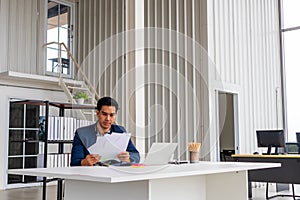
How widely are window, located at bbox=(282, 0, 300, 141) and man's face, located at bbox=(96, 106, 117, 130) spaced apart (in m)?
8.35

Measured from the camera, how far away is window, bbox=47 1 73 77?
9.06 m

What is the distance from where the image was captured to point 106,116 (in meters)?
3.02

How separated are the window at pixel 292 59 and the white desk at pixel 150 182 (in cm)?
800

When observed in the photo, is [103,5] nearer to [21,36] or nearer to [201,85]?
[21,36]

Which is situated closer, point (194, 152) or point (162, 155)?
point (162, 155)

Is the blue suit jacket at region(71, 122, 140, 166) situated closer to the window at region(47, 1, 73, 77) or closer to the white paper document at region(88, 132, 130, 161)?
the white paper document at region(88, 132, 130, 161)

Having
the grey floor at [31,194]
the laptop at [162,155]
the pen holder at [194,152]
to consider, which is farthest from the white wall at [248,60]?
the laptop at [162,155]

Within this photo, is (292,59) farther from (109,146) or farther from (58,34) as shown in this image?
(109,146)

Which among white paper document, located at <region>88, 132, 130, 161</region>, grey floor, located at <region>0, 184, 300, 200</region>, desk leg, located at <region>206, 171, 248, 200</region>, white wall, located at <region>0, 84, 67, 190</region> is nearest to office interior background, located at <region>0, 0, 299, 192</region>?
white wall, located at <region>0, 84, 67, 190</region>

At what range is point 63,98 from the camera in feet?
29.8

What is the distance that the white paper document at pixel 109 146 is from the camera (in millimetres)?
2738

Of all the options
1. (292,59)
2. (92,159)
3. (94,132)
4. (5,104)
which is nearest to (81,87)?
(5,104)

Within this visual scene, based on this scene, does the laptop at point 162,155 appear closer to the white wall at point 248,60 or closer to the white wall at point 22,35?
the white wall at point 248,60

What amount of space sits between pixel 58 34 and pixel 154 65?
2447 mm
